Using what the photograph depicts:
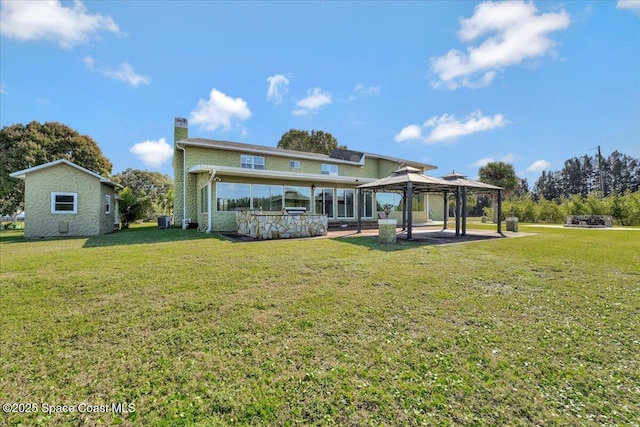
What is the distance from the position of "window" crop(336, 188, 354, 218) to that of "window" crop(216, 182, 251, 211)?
19.9 ft

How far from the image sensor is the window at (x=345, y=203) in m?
18.0

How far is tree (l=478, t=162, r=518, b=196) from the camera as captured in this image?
35.8m

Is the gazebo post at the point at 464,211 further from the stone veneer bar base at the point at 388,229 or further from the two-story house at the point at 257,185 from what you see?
the stone veneer bar base at the point at 388,229

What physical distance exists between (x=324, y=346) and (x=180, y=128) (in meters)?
19.3

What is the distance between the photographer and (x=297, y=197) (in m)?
16.2

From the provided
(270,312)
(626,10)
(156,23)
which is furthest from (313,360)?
(626,10)

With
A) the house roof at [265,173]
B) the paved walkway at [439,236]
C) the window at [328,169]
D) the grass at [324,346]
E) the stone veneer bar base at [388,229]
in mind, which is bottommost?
the grass at [324,346]

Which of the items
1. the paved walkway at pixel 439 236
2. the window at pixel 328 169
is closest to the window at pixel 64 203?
the paved walkway at pixel 439 236

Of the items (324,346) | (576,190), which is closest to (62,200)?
(324,346)

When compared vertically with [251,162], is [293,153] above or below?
above

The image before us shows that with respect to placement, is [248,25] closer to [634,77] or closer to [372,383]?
[372,383]

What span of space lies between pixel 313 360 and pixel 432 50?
15650 millimetres

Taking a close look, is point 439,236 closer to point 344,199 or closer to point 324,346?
point 344,199

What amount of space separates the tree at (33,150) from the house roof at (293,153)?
15902mm
